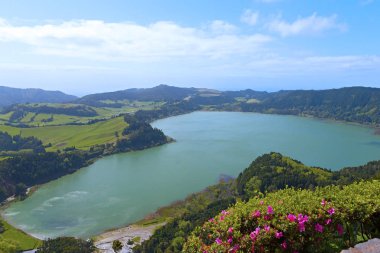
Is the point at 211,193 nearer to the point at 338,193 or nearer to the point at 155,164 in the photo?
the point at 155,164

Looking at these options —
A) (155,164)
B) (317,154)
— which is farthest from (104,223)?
(317,154)

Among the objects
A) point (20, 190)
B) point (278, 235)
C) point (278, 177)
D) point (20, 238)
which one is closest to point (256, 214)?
point (278, 235)

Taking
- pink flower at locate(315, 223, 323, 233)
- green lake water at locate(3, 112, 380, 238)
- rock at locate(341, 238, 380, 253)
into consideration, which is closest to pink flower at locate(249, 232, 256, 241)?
pink flower at locate(315, 223, 323, 233)

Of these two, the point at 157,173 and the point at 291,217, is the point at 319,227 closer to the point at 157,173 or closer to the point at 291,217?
the point at 291,217

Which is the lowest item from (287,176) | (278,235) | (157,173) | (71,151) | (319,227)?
(157,173)

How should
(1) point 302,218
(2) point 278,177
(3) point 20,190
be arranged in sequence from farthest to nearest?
(3) point 20,190
(2) point 278,177
(1) point 302,218

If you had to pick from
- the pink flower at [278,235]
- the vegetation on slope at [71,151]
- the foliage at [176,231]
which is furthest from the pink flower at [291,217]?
the vegetation on slope at [71,151]
